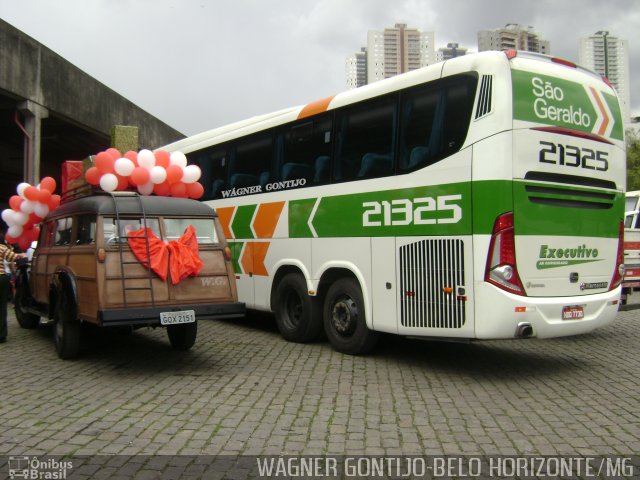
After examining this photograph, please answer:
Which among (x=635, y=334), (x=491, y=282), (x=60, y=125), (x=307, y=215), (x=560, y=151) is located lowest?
(x=635, y=334)

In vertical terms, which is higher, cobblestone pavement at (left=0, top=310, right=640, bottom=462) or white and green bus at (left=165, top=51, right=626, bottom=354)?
white and green bus at (left=165, top=51, right=626, bottom=354)

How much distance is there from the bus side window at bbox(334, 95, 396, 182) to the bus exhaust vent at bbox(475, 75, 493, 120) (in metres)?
1.25

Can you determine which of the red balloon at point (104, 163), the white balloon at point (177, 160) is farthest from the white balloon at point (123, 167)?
the white balloon at point (177, 160)

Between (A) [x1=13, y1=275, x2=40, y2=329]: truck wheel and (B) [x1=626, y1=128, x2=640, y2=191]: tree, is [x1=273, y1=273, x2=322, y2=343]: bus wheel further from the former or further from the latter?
(B) [x1=626, y1=128, x2=640, y2=191]: tree

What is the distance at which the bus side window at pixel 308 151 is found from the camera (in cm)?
822

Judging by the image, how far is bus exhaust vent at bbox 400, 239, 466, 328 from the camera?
629cm

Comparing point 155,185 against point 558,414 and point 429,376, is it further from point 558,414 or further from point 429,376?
point 558,414

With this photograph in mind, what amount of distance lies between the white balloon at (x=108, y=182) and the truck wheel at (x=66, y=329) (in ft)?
4.83

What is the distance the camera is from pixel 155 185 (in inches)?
343

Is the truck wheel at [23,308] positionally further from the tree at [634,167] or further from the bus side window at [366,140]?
the tree at [634,167]

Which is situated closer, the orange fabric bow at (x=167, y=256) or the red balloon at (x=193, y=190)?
the orange fabric bow at (x=167, y=256)

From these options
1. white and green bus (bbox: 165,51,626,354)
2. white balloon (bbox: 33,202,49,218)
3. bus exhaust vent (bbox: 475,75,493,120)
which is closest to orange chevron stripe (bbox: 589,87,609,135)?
white and green bus (bbox: 165,51,626,354)

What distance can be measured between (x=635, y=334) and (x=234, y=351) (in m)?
6.56

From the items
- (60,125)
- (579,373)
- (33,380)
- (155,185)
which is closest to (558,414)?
(579,373)
